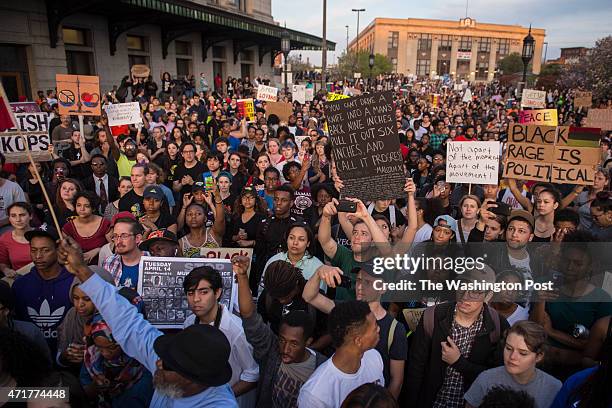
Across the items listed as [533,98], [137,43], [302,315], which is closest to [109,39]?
[137,43]

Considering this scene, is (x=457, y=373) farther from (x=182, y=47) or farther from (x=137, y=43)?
(x=182, y=47)

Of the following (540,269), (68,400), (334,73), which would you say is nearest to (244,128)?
(540,269)

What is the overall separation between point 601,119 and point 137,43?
2009 centimetres

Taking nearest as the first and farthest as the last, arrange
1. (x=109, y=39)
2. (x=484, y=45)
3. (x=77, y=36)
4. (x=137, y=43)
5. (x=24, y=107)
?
(x=24, y=107) → (x=77, y=36) → (x=109, y=39) → (x=137, y=43) → (x=484, y=45)

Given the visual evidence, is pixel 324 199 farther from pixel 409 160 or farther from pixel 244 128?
pixel 244 128

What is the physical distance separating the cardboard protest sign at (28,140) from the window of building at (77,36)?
13.1 m

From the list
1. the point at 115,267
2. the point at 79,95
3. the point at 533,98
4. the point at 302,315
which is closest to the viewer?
the point at 302,315

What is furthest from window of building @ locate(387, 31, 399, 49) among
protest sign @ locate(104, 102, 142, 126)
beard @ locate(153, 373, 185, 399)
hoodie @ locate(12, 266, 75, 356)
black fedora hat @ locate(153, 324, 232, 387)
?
beard @ locate(153, 373, 185, 399)

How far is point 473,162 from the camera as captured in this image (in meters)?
5.42

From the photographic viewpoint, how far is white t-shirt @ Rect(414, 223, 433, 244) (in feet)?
14.5

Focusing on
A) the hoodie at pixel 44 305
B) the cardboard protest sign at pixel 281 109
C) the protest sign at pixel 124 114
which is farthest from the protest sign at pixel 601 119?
the hoodie at pixel 44 305

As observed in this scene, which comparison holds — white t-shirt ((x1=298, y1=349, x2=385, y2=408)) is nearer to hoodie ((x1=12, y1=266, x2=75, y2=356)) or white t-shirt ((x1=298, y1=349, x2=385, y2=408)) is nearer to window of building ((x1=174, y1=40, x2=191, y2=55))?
hoodie ((x1=12, y1=266, x2=75, y2=356))

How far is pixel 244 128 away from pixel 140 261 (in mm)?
6751

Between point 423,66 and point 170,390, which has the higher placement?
point 423,66
